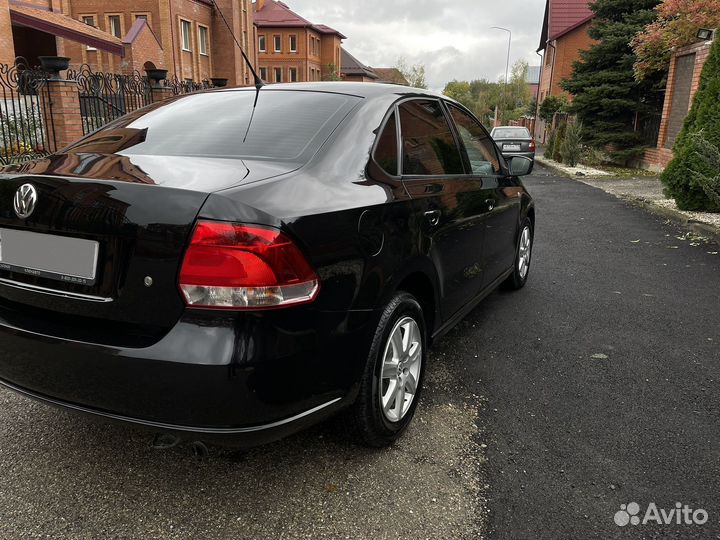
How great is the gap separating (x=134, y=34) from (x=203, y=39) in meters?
9.58

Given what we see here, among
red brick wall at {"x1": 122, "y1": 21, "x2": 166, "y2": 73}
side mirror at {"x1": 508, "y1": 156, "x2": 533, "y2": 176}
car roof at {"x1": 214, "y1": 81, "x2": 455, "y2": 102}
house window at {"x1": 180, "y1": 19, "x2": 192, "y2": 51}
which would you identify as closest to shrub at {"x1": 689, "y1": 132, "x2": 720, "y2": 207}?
side mirror at {"x1": 508, "y1": 156, "x2": 533, "y2": 176}

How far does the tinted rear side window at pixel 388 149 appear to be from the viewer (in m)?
2.74

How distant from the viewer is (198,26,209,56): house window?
127 feet

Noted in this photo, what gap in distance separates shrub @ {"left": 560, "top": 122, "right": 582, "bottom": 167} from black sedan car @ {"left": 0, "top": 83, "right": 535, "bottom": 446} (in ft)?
59.9

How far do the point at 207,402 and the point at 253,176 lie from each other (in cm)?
84

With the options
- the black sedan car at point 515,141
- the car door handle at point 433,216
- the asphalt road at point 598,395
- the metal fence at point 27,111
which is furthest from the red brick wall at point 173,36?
the car door handle at point 433,216

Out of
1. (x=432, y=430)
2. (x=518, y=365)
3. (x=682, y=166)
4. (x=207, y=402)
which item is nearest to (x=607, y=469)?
(x=432, y=430)

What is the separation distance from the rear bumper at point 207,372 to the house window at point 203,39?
4059 centimetres

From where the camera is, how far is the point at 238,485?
2.50 m

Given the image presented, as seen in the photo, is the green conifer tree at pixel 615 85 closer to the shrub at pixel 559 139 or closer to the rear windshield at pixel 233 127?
the shrub at pixel 559 139

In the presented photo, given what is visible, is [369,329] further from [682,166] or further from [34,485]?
[682,166]

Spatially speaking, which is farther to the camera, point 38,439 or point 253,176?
point 38,439

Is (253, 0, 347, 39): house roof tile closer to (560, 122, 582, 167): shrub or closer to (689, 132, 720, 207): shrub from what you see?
(560, 122, 582, 167): shrub

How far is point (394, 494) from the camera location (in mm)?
2447
